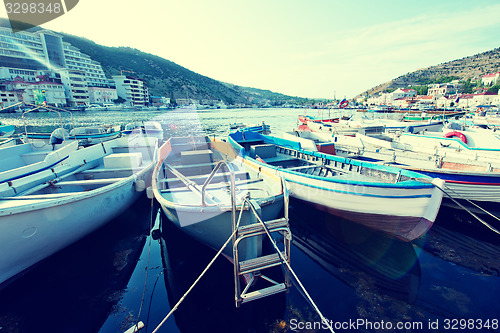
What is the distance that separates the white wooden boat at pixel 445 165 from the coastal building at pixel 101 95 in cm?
11963

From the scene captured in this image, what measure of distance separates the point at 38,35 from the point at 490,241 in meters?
166

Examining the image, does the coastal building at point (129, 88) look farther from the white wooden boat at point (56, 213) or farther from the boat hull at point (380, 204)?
the boat hull at point (380, 204)

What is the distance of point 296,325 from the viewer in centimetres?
565

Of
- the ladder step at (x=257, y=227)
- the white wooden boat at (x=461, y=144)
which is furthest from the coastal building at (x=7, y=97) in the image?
the white wooden boat at (x=461, y=144)

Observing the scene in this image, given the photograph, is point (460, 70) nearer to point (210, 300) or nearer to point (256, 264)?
point (256, 264)

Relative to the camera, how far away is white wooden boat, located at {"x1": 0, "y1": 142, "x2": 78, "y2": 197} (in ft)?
26.6

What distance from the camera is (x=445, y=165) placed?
12.6 m

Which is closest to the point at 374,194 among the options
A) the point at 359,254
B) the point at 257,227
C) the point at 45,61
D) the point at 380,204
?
the point at 380,204

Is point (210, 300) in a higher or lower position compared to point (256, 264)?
lower

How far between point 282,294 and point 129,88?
137 meters

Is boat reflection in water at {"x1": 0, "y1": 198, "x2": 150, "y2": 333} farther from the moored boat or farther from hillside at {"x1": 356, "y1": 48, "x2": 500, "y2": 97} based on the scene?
hillside at {"x1": 356, "y1": 48, "x2": 500, "y2": 97}

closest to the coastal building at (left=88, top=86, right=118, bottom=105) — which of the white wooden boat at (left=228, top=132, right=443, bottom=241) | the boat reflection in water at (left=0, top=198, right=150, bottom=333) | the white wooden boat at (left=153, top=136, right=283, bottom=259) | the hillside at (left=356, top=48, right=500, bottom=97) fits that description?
the white wooden boat at (left=153, top=136, right=283, bottom=259)

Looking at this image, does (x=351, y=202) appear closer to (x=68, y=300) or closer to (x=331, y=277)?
(x=331, y=277)

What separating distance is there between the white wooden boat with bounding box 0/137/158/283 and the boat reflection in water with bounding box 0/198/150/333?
23.1 inches
